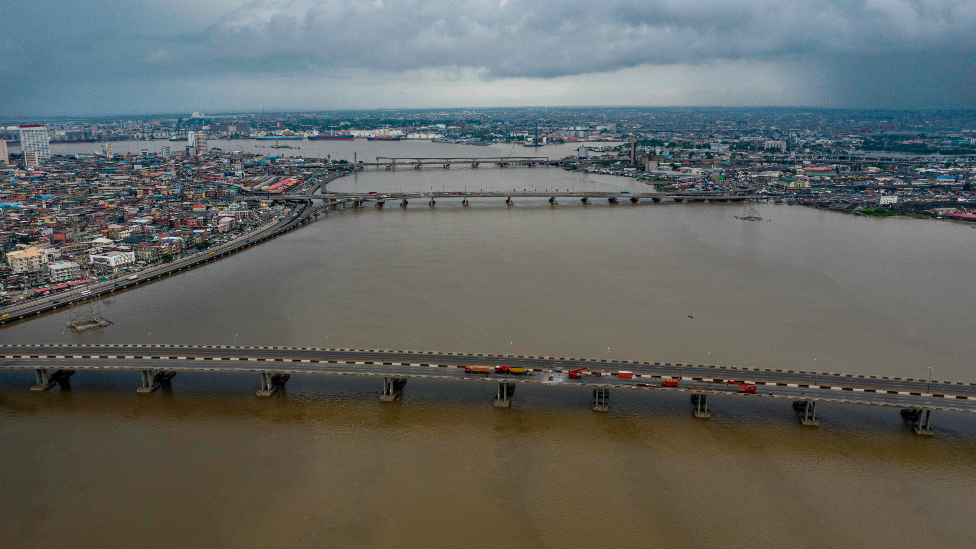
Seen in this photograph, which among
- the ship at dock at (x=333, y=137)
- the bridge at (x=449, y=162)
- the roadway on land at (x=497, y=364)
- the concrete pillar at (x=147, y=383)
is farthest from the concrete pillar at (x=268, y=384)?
the ship at dock at (x=333, y=137)

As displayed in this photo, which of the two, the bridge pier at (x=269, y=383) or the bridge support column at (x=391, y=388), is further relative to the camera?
the bridge pier at (x=269, y=383)

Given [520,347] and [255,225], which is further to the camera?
[255,225]

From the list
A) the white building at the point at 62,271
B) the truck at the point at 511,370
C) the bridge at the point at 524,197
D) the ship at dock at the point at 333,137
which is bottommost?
the truck at the point at 511,370

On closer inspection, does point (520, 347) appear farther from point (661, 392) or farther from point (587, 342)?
point (661, 392)

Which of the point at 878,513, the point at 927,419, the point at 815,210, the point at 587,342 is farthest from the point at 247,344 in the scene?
the point at 815,210

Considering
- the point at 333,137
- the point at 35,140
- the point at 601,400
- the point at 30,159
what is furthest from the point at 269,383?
the point at 333,137

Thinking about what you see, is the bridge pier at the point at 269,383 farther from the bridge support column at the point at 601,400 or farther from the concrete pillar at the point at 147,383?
the bridge support column at the point at 601,400
